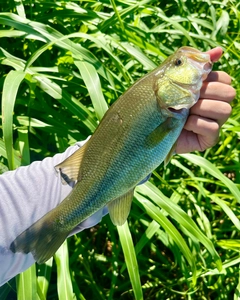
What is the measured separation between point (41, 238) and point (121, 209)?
0.22 meters

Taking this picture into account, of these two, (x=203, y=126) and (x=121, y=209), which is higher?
(x=203, y=126)

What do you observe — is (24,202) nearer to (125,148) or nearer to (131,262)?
(125,148)

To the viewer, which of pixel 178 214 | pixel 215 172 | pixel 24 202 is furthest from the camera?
pixel 215 172

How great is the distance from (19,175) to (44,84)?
0.53m

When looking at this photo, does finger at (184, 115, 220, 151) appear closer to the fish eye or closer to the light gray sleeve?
the fish eye

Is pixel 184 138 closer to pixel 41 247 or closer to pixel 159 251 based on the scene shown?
pixel 41 247

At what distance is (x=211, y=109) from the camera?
1.17 metres

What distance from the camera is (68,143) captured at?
195 centimetres

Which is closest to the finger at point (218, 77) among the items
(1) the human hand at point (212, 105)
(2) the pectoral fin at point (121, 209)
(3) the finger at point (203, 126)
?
(1) the human hand at point (212, 105)

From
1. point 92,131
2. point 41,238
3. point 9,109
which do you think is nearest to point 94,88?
point 92,131

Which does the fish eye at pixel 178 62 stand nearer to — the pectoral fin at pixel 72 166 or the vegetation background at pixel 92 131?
the pectoral fin at pixel 72 166

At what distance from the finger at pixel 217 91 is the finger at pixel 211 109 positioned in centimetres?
1

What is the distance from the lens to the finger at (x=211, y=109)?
1.17 metres

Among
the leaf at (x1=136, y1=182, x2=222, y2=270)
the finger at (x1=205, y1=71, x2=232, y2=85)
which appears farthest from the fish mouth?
the leaf at (x1=136, y1=182, x2=222, y2=270)
